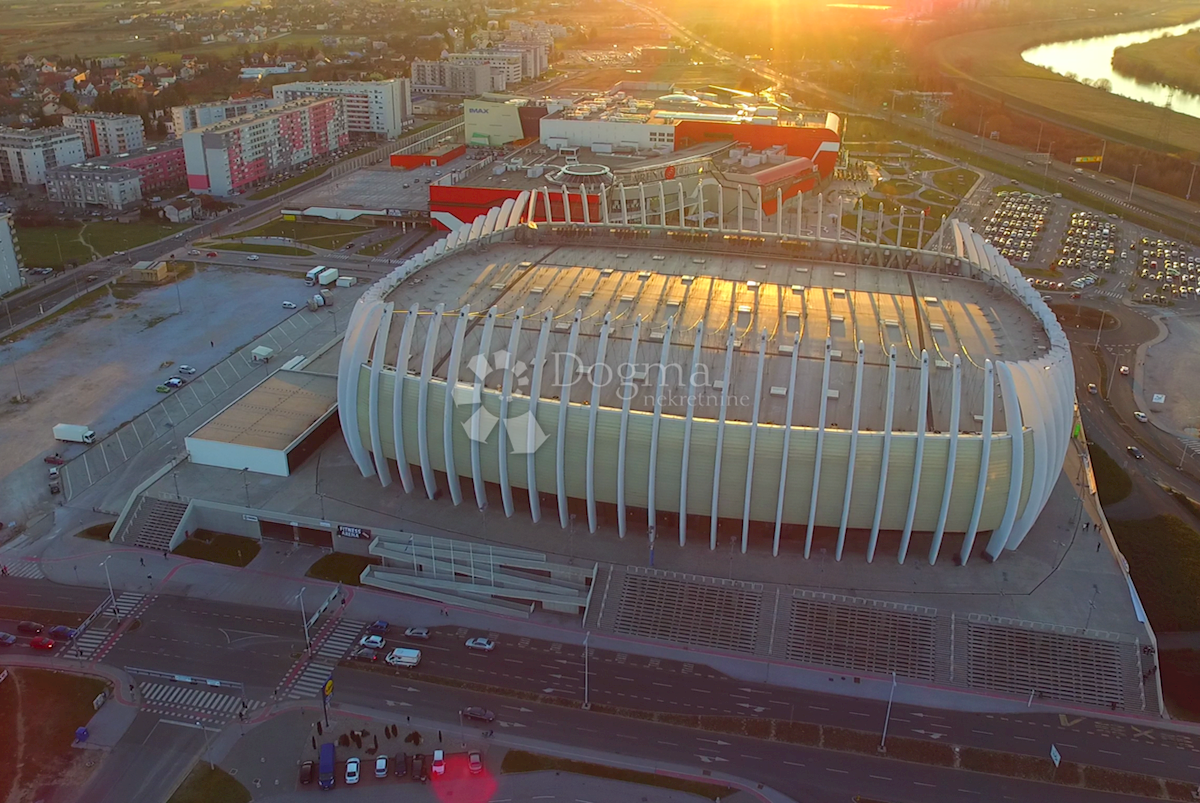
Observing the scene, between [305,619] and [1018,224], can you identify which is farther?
[1018,224]

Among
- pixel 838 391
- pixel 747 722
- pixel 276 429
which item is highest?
pixel 838 391

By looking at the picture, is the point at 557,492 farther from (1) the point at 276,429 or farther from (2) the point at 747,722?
(1) the point at 276,429

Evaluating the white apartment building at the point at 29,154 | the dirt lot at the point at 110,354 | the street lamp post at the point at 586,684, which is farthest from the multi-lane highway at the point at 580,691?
the white apartment building at the point at 29,154

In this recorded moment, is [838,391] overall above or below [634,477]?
above

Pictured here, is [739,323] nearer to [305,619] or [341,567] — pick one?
[341,567]

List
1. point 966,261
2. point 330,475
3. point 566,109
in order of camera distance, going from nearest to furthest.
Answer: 1. point 330,475
2. point 966,261
3. point 566,109

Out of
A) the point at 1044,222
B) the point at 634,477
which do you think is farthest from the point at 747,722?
the point at 1044,222

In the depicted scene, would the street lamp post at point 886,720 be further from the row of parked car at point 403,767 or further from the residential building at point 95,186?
the residential building at point 95,186

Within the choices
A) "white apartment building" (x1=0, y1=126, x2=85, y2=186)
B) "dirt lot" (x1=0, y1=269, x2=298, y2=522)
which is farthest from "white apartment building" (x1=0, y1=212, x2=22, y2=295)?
"white apartment building" (x1=0, y1=126, x2=85, y2=186)

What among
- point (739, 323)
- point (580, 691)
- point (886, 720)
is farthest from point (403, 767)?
point (739, 323)
